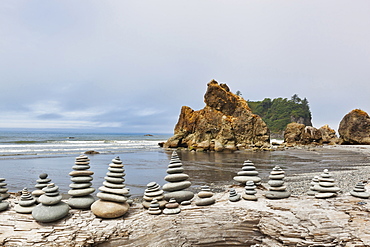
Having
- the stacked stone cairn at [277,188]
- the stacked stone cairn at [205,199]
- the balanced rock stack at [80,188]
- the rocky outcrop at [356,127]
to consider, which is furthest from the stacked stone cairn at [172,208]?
the rocky outcrop at [356,127]

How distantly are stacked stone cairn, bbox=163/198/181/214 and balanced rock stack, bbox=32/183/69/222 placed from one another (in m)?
2.12

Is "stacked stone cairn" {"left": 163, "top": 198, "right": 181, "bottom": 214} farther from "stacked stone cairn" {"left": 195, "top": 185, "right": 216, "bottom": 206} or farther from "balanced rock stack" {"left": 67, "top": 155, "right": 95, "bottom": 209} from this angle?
"balanced rock stack" {"left": 67, "top": 155, "right": 95, "bottom": 209}

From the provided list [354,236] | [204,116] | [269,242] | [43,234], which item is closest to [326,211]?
[354,236]

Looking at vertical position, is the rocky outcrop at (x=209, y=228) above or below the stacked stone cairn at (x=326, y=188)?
below

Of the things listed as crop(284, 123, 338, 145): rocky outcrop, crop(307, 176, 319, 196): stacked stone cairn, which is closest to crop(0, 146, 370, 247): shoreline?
crop(307, 176, 319, 196): stacked stone cairn

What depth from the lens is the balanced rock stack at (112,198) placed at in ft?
16.1

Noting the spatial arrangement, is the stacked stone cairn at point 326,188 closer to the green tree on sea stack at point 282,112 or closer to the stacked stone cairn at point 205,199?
the stacked stone cairn at point 205,199

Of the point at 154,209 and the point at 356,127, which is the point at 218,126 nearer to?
the point at 356,127

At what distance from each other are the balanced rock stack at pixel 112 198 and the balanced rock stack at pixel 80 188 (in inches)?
15.5

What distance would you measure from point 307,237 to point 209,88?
1639 inches

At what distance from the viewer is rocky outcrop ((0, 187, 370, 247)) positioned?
4305 millimetres

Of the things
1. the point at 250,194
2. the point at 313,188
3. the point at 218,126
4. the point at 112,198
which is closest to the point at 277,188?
the point at 250,194

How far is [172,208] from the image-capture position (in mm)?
5289

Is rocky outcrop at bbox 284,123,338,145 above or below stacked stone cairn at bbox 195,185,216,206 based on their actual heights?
above
